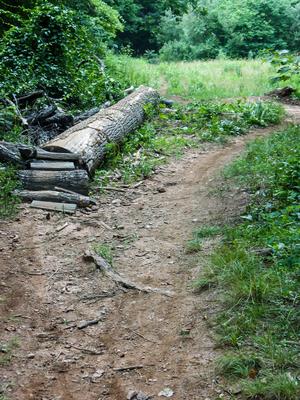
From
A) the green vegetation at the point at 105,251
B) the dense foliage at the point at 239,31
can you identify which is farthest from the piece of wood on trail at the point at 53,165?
the dense foliage at the point at 239,31

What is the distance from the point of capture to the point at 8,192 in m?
6.39

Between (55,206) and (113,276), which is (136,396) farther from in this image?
(55,206)

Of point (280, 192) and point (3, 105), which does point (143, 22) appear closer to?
point (3, 105)

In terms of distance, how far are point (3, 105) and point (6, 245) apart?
14.7 ft

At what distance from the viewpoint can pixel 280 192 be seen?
5652 millimetres

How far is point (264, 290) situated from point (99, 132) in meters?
4.89

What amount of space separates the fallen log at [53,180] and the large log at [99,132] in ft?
1.65

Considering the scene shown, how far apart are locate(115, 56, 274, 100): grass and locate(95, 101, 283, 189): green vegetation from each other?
2.77 metres

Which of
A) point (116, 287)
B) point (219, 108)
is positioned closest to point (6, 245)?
point (116, 287)

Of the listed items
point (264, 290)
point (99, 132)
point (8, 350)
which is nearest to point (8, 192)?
point (99, 132)

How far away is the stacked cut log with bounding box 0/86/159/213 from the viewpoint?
21.1 ft

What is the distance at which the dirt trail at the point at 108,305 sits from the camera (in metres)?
3.32

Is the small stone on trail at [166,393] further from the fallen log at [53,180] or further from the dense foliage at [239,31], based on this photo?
the dense foliage at [239,31]

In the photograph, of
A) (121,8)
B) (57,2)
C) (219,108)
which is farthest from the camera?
(121,8)
